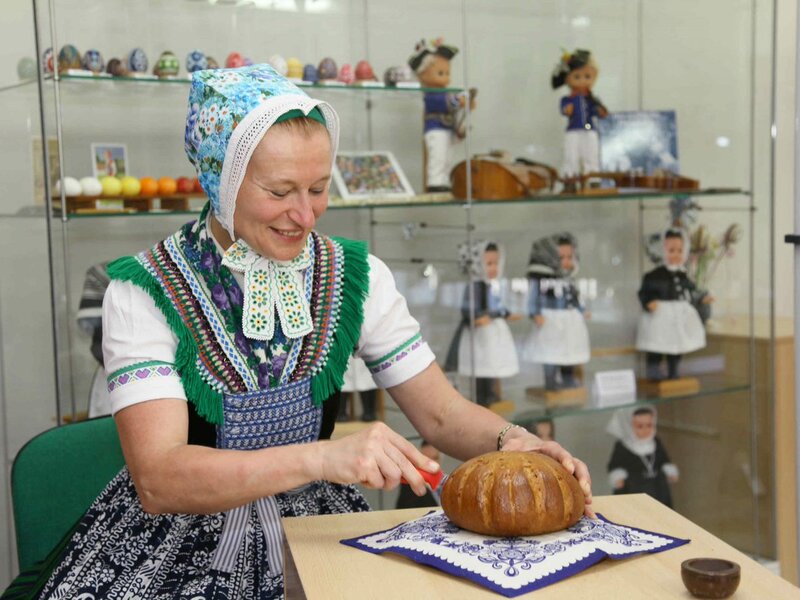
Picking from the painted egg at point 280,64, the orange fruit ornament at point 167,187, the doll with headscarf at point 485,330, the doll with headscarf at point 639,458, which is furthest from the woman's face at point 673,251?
the orange fruit ornament at point 167,187

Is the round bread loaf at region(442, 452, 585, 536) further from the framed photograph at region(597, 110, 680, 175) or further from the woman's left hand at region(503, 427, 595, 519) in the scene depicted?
the framed photograph at region(597, 110, 680, 175)

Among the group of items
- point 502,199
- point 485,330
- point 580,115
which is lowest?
point 485,330

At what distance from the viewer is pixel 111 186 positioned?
290 centimetres

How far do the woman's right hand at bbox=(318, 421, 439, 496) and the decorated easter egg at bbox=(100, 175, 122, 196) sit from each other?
1.53 meters

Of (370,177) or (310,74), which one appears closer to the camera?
(310,74)

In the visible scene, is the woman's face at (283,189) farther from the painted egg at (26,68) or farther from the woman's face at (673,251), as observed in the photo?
the woman's face at (673,251)

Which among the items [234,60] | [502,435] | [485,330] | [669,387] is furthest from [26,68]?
[669,387]

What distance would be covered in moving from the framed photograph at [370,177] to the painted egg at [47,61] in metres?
0.83

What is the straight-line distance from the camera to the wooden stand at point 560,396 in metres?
3.57

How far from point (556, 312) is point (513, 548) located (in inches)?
87.4

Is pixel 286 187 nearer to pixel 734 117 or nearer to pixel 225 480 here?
pixel 225 480

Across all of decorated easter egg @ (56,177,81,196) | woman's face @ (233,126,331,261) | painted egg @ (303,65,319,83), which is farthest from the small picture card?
woman's face @ (233,126,331,261)

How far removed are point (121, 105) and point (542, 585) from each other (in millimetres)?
2152

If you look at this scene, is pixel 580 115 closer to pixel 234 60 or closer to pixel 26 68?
pixel 234 60
